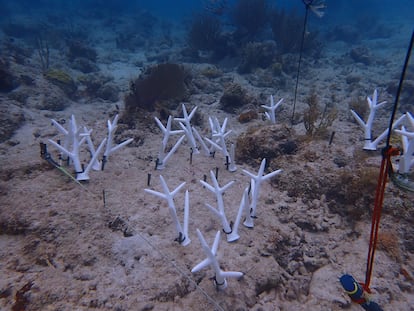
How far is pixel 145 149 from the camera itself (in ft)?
18.2

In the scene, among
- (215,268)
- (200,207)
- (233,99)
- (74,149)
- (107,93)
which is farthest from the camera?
(107,93)

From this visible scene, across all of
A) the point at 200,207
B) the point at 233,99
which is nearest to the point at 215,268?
the point at 200,207

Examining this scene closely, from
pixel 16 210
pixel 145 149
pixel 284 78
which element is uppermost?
pixel 284 78

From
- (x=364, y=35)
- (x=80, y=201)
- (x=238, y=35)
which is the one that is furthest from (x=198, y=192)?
(x=364, y=35)

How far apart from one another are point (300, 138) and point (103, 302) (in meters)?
4.28

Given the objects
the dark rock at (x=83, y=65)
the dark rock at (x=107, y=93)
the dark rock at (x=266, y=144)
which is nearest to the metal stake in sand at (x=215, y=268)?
the dark rock at (x=266, y=144)

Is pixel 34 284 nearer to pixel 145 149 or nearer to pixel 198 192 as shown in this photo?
pixel 198 192

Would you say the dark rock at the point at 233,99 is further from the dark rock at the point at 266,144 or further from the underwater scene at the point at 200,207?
the dark rock at the point at 266,144

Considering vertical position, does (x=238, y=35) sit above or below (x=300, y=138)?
above

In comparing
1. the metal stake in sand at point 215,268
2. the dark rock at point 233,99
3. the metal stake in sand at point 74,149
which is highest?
the dark rock at point 233,99

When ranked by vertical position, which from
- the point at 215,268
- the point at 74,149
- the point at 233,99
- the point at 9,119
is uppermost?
the point at 233,99

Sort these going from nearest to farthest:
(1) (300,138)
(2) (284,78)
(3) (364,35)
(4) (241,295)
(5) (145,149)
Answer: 1. (4) (241,295)
2. (1) (300,138)
3. (5) (145,149)
4. (2) (284,78)
5. (3) (364,35)

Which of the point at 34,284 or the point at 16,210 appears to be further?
the point at 16,210

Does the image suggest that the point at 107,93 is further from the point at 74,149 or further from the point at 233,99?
the point at 74,149
